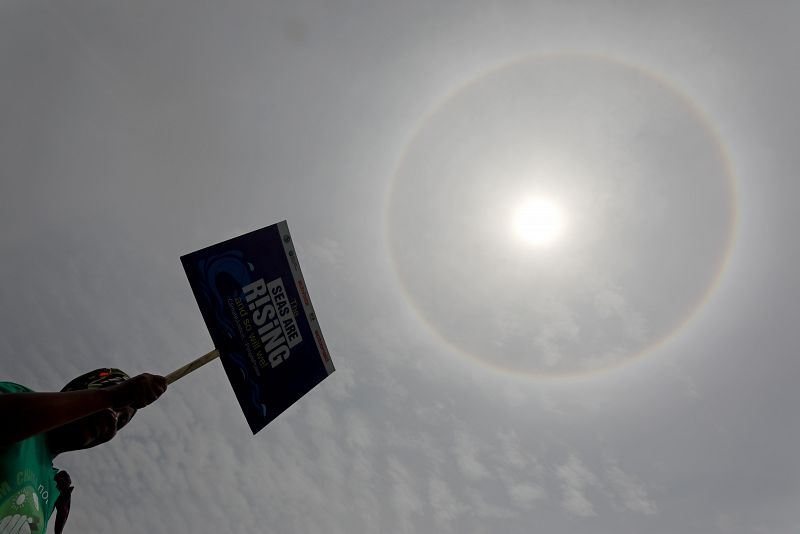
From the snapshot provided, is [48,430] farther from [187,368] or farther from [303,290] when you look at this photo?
[303,290]

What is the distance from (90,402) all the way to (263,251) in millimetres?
6417

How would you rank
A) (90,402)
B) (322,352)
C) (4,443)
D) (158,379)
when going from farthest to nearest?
(322,352)
(158,379)
(90,402)
(4,443)

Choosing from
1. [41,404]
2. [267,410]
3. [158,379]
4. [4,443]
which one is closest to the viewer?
[4,443]

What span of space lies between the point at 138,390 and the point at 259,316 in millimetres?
5357

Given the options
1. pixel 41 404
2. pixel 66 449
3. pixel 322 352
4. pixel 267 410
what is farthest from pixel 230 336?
pixel 41 404

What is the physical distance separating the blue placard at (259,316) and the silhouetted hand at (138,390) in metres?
4.31

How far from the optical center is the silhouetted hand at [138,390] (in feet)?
12.5

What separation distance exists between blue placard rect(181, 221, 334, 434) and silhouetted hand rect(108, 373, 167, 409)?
14.1ft

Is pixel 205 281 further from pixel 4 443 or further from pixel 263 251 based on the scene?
pixel 4 443

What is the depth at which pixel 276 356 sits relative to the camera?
31.8 ft

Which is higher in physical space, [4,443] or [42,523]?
[4,443]

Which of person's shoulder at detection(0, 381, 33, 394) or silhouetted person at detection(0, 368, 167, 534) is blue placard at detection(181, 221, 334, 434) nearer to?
silhouetted person at detection(0, 368, 167, 534)

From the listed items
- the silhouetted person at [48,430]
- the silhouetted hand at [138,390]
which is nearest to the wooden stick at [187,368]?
the silhouetted person at [48,430]

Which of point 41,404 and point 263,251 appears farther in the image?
point 263,251
